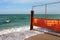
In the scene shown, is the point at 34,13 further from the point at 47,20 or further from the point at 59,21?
the point at 59,21

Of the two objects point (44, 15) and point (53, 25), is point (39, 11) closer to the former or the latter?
point (44, 15)

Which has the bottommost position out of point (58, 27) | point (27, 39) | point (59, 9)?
point (27, 39)

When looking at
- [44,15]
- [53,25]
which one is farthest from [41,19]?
[53,25]

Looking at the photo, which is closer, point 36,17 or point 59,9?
point 59,9

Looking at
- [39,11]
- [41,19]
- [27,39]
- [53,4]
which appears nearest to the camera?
[27,39]

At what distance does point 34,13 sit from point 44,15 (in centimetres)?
113

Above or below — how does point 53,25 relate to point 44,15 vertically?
below

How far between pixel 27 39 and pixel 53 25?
1798mm

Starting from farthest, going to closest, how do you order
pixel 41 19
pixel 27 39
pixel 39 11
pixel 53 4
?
pixel 39 11 → pixel 41 19 → pixel 53 4 → pixel 27 39

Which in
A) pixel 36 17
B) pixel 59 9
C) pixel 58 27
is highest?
pixel 59 9

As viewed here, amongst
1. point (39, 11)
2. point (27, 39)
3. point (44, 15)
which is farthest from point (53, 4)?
point (27, 39)

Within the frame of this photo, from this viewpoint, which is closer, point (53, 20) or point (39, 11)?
point (53, 20)

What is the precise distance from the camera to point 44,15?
6.48 metres

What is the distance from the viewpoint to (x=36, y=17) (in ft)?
Answer: 24.0
